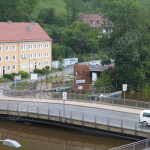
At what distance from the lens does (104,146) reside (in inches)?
1148

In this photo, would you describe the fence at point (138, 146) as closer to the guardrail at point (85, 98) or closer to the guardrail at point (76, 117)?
the guardrail at point (76, 117)

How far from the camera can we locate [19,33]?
2665 inches

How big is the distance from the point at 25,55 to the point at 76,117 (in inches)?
1524

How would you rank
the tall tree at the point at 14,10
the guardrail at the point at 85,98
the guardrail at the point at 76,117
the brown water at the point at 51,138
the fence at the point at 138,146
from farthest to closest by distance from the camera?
the tall tree at the point at 14,10, the guardrail at the point at 85,98, the brown water at the point at 51,138, the guardrail at the point at 76,117, the fence at the point at 138,146

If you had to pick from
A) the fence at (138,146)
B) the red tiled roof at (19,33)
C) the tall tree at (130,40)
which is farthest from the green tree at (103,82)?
the fence at (138,146)

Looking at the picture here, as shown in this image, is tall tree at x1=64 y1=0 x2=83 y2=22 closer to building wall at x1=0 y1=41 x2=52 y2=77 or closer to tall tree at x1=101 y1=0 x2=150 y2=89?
building wall at x1=0 y1=41 x2=52 y2=77

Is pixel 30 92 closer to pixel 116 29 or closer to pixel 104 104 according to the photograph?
pixel 104 104

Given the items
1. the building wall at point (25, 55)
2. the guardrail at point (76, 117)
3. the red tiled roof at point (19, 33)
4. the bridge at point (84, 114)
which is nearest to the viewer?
the guardrail at point (76, 117)

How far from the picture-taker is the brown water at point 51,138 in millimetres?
29422

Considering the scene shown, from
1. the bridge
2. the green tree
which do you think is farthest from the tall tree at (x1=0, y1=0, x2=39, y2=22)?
the bridge

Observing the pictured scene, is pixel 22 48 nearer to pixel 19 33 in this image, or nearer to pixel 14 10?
pixel 19 33

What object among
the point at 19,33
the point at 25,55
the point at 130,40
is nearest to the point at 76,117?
the point at 130,40

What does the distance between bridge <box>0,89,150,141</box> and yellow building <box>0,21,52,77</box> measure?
990 inches

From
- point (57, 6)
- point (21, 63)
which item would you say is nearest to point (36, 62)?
point (21, 63)
